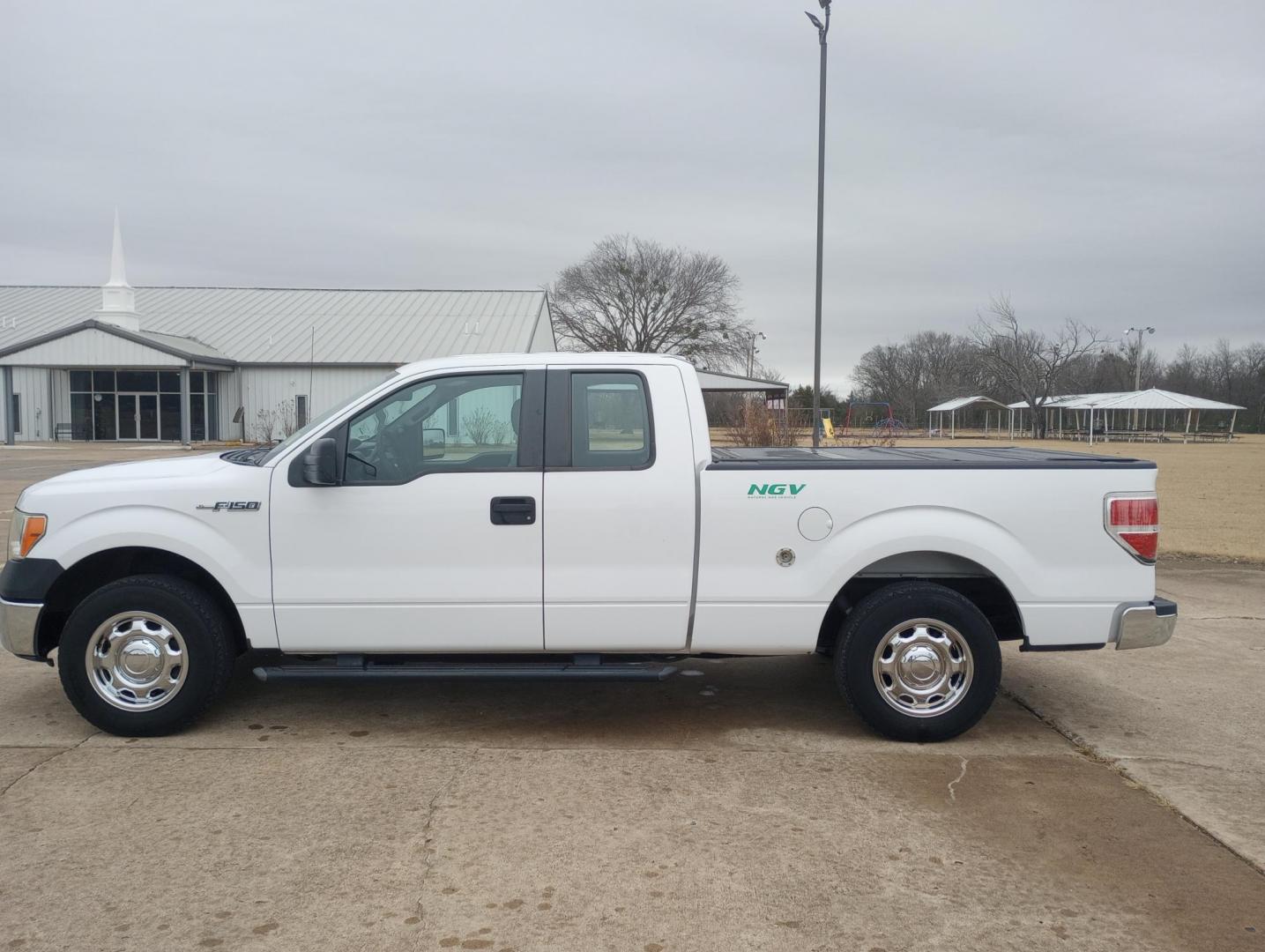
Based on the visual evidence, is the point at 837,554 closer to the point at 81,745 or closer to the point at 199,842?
the point at 199,842

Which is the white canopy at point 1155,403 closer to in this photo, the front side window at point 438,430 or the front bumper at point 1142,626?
the front bumper at point 1142,626

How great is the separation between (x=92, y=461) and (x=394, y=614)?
26.3 m

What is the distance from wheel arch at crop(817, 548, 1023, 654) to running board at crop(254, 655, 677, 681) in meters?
0.94

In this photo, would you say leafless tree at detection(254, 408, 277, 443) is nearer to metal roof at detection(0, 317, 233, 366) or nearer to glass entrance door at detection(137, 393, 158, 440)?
metal roof at detection(0, 317, 233, 366)

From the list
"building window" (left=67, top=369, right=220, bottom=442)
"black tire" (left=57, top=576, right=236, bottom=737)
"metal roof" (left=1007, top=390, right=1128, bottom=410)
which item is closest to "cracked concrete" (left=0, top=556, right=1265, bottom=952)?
"black tire" (left=57, top=576, right=236, bottom=737)

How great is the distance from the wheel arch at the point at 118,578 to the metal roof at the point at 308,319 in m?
34.7

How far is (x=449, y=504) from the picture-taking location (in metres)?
5.15

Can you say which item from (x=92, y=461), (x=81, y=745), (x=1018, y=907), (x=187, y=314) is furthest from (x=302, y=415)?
(x=1018, y=907)

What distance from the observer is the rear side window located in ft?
17.2

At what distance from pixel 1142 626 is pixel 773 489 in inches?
76.4

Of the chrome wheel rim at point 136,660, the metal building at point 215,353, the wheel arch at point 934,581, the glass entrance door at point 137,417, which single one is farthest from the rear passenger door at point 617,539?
the glass entrance door at point 137,417

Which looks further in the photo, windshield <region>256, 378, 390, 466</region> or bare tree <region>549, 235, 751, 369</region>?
bare tree <region>549, 235, 751, 369</region>

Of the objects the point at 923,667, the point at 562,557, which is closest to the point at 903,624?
the point at 923,667

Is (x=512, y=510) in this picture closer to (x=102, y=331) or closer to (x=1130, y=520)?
(x=1130, y=520)
